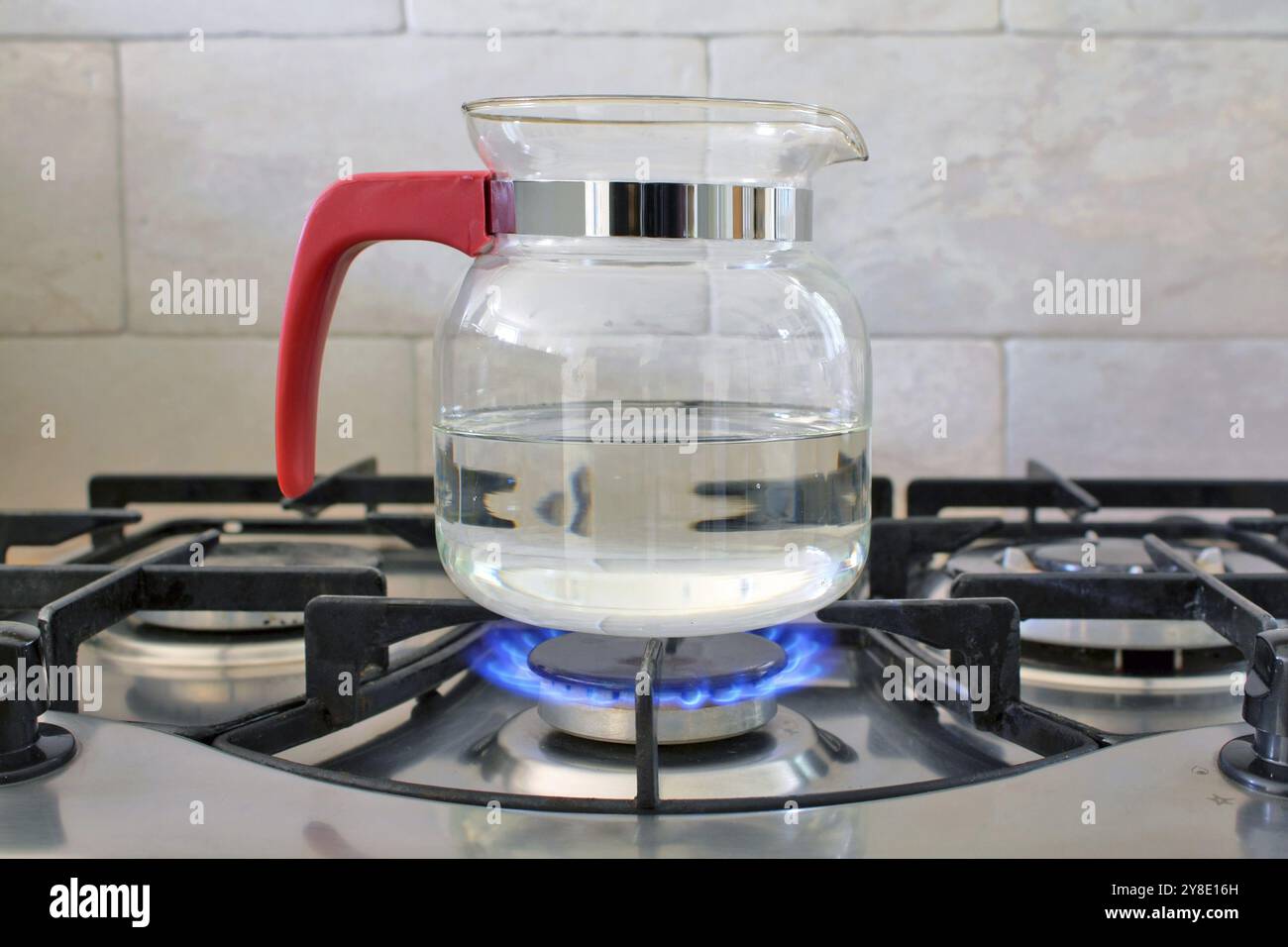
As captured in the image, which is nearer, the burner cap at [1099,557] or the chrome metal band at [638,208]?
the chrome metal band at [638,208]

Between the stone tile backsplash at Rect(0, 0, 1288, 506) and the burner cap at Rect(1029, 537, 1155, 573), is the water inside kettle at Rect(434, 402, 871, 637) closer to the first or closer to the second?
the burner cap at Rect(1029, 537, 1155, 573)

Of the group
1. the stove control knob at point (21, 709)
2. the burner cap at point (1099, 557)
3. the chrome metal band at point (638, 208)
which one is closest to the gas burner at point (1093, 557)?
the burner cap at point (1099, 557)

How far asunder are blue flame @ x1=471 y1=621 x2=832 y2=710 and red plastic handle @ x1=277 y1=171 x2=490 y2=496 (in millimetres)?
153

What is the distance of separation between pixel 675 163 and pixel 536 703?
0.85ft

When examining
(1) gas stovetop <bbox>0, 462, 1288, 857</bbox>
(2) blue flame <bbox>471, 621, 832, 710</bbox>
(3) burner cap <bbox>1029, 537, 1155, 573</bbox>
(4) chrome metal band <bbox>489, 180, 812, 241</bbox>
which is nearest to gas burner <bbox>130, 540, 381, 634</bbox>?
(1) gas stovetop <bbox>0, 462, 1288, 857</bbox>

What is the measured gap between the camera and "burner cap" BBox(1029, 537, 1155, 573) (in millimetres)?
778

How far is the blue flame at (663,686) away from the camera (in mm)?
561

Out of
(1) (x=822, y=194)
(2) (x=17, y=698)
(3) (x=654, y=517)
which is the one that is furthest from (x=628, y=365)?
(1) (x=822, y=194)

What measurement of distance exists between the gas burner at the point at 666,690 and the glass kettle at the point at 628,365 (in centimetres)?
5

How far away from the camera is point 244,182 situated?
1.05 m

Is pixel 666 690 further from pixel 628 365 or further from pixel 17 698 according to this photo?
pixel 17 698

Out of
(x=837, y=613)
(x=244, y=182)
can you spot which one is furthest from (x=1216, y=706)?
(x=244, y=182)

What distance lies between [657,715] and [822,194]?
59 centimetres

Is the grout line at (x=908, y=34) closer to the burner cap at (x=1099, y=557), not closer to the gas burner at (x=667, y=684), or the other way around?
the burner cap at (x=1099, y=557)
